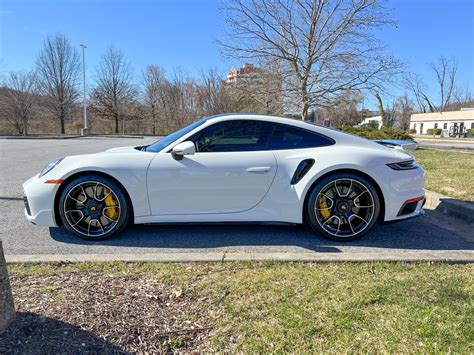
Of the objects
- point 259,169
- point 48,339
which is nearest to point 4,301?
point 48,339

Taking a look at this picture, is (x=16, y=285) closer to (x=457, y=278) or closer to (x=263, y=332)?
(x=263, y=332)

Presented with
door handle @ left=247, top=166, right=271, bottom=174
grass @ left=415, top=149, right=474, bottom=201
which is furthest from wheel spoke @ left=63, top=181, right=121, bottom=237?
grass @ left=415, top=149, right=474, bottom=201

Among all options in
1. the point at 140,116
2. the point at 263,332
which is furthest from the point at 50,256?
the point at 140,116

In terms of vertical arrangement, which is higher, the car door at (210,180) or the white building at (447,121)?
the white building at (447,121)

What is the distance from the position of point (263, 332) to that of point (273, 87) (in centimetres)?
1140

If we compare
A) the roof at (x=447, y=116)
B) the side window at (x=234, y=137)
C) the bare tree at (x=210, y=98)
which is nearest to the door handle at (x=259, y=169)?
the side window at (x=234, y=137)

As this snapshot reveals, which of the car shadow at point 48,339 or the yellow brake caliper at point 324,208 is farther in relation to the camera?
the yellow brake caliper at point 324,208

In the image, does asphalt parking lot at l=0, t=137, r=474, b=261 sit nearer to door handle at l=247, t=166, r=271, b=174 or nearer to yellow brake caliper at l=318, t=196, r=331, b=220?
yellow brake caliper at l=318, t=196, r=331, b=220

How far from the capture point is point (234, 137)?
333 centimetres

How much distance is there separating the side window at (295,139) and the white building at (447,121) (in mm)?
57487

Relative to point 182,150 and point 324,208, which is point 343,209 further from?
point 182,150

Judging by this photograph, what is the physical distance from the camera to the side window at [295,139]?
10.9ft

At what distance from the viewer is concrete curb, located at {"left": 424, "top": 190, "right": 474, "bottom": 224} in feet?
13.1

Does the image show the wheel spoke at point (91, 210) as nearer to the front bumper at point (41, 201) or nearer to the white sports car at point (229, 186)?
the white sports car at point (229, 186)
